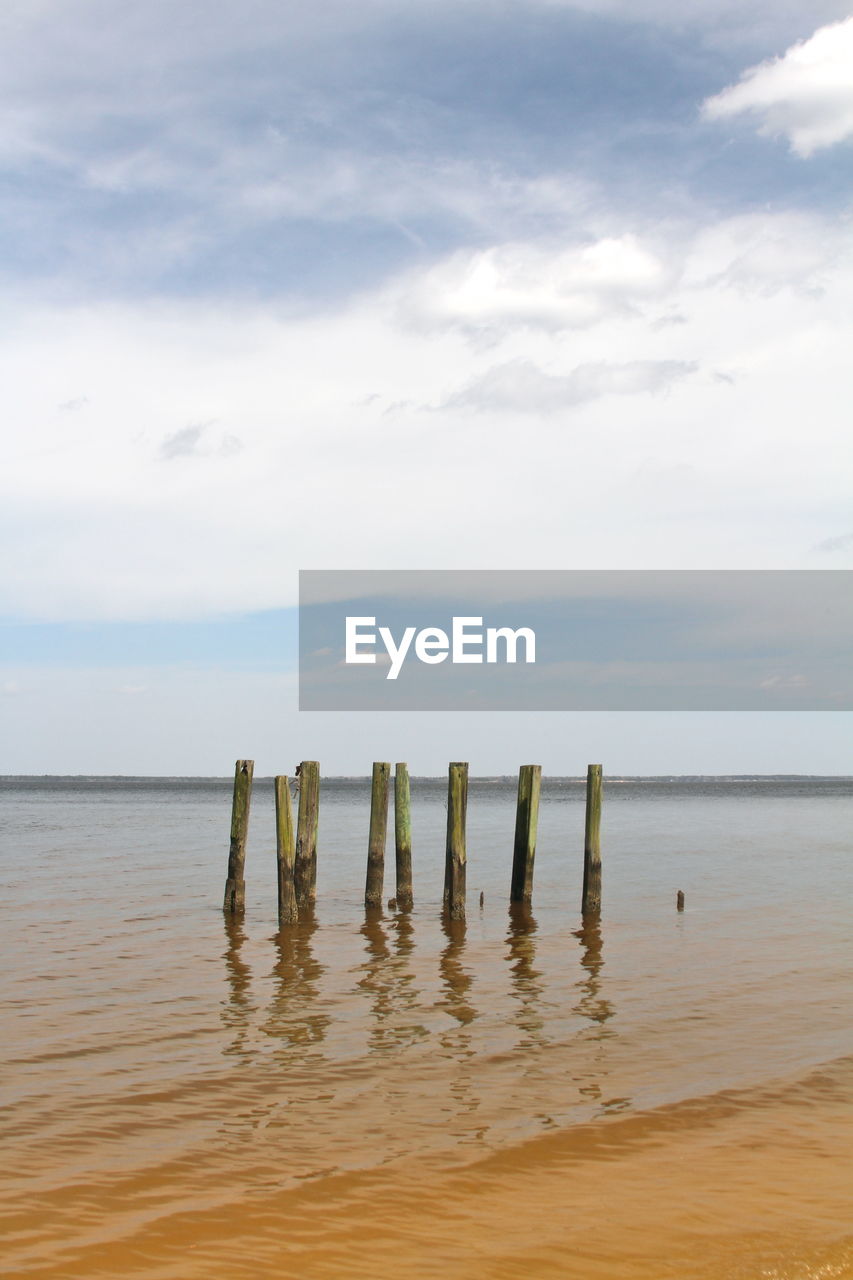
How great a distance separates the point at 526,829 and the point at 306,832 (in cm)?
361

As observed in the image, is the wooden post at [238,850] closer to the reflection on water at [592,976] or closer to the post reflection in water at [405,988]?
the post reflection in water at [405,988]

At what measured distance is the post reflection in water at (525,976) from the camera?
35.5ft

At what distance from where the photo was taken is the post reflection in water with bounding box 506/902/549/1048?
10825 millimetres

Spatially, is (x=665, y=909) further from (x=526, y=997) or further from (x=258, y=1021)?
(x=258, y=1021)

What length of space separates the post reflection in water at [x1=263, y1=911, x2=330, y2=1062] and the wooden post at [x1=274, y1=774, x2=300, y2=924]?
0.92 feet

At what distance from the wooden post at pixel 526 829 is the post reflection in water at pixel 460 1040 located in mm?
2601

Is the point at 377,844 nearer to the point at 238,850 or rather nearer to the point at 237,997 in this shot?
the point at 238,850

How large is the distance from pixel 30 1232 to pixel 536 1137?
11.2 feet

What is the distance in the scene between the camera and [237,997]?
12.3 m

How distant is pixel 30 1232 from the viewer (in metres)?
6.31

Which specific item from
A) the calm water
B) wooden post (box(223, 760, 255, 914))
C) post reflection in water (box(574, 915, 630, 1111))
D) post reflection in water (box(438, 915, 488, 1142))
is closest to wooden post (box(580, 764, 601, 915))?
post reflection in water (box(574, 915, 630, 1111))

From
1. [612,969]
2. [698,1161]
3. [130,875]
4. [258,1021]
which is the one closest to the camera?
[698,1161]

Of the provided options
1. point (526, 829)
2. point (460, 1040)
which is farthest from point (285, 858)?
point (460, 1040)

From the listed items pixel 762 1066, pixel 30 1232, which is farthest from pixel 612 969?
pixel 30 1232
